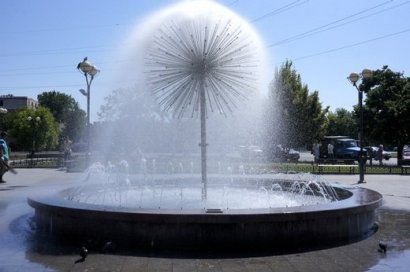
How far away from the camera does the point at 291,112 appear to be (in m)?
44.2

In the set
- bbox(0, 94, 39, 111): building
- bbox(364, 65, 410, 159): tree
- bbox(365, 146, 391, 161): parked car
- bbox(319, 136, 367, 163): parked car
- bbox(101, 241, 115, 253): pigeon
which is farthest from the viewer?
bbox(0, 94, 39, 111): building

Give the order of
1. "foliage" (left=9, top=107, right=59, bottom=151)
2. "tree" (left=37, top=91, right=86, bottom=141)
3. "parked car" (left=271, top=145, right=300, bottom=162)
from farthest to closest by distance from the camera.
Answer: "tree" (left=37, top=91, right=86, bottom=141) < "foliage" (left=9, top=107, right=59, bottom=151) < "parked car" (left=271, top=145, right=300, bottom=162)

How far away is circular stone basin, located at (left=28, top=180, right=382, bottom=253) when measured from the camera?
7.39m

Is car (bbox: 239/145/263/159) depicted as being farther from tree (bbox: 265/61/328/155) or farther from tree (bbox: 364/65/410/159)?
tree (bbox: 364/65/410/159)

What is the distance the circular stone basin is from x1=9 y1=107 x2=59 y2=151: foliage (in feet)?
185

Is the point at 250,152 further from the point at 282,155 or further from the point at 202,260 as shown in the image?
the point at 202,260

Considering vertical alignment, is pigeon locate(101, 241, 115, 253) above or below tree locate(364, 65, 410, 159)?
below

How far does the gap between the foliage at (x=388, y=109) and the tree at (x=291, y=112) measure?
5.42m

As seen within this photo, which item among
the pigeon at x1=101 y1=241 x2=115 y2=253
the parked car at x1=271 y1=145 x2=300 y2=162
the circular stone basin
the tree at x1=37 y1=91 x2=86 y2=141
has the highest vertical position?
the tree at x1=37 y1=91 x2=86 y2=141

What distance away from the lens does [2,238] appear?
8531 millimetres

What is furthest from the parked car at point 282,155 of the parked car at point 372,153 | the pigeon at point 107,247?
the pigeon at point 107,247

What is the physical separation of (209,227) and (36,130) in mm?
60169

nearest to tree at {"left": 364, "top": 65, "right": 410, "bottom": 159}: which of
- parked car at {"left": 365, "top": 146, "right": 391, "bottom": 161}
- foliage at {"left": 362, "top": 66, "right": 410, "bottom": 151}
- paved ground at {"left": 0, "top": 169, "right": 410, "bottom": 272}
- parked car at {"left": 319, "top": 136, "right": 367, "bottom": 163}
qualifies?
foliage at {"left": 362, "top": 66, "right": 410, "bottom": 151}

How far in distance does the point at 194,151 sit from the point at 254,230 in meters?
35.6
